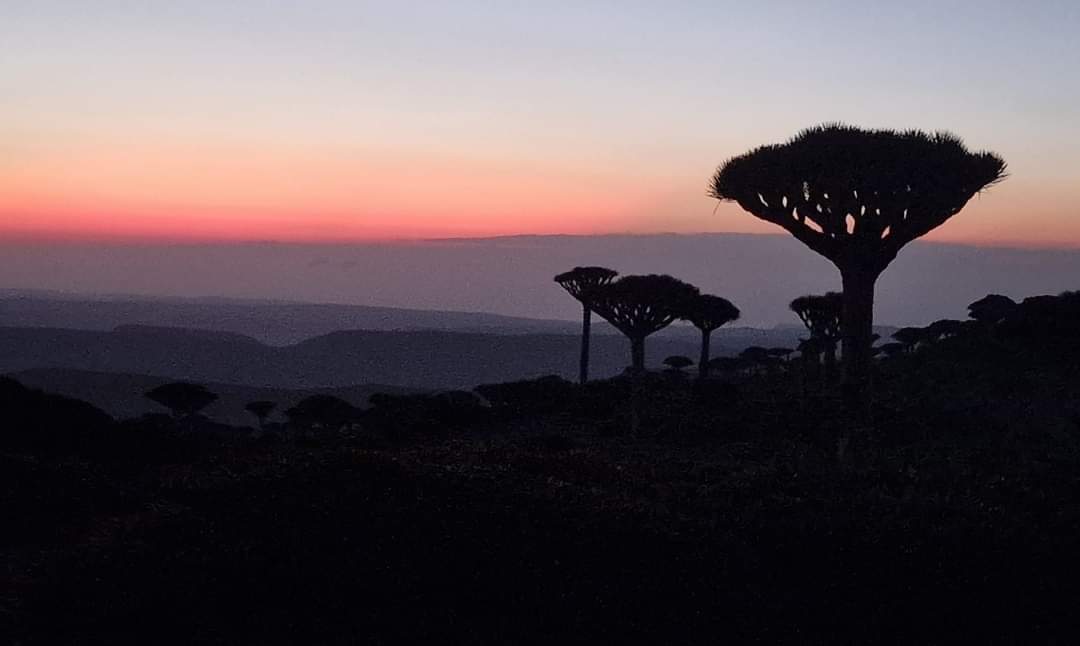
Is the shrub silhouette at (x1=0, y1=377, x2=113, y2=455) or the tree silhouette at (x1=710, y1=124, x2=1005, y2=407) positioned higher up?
the tree silhouette at (x1=710, y1=124, x2=1005, y2=407)

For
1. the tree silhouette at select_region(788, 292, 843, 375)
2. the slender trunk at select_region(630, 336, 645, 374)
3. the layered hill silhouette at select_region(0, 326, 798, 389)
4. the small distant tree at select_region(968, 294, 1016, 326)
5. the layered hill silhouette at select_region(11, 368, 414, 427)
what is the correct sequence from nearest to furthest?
the slender trunk at select_region(630, 336, 645, 374) < the tree silhouette at select_region(788, 292, 843, 375) < the small distant tree at select_region(968, 294, 1016, 326) < the layered hill silhouette at select_region(11, 368, 414, 427) < the layered hill silhouette at select_region(0, 326, 798, 389)

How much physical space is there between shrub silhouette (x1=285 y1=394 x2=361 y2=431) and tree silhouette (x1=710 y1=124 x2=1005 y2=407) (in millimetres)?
25383

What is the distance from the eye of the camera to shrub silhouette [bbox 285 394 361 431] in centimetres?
3791

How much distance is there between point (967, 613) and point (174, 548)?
7.84 meters

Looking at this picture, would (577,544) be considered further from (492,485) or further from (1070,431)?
(1070,431)

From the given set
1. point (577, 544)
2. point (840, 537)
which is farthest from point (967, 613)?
point (577, 544)

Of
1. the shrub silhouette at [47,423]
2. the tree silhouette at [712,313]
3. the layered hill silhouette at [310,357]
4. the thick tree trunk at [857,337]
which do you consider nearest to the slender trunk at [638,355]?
the tree silhouette at [712,313]

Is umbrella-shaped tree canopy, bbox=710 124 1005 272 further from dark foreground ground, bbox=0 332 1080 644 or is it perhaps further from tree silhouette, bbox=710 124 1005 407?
dark foreground ground, bbox=0 332 1080 644

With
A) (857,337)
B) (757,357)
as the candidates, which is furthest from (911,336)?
(857,337)

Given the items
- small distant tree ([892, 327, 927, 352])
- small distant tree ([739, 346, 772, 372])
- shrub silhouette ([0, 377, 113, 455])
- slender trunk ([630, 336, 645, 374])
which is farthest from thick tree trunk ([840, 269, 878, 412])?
small distant tree ([892, 327, 927, 352])

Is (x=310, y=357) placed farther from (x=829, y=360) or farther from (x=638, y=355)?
(x=638, y=355)

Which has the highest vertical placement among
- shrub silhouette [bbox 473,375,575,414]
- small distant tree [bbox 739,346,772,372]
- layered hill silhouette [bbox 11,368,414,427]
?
small distant tree [bbox 739,346,772,372]

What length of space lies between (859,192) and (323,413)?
92.8 ft

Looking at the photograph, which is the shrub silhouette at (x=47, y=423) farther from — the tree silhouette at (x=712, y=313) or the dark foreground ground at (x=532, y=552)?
the tree silhouette at (x=712, y=313)
